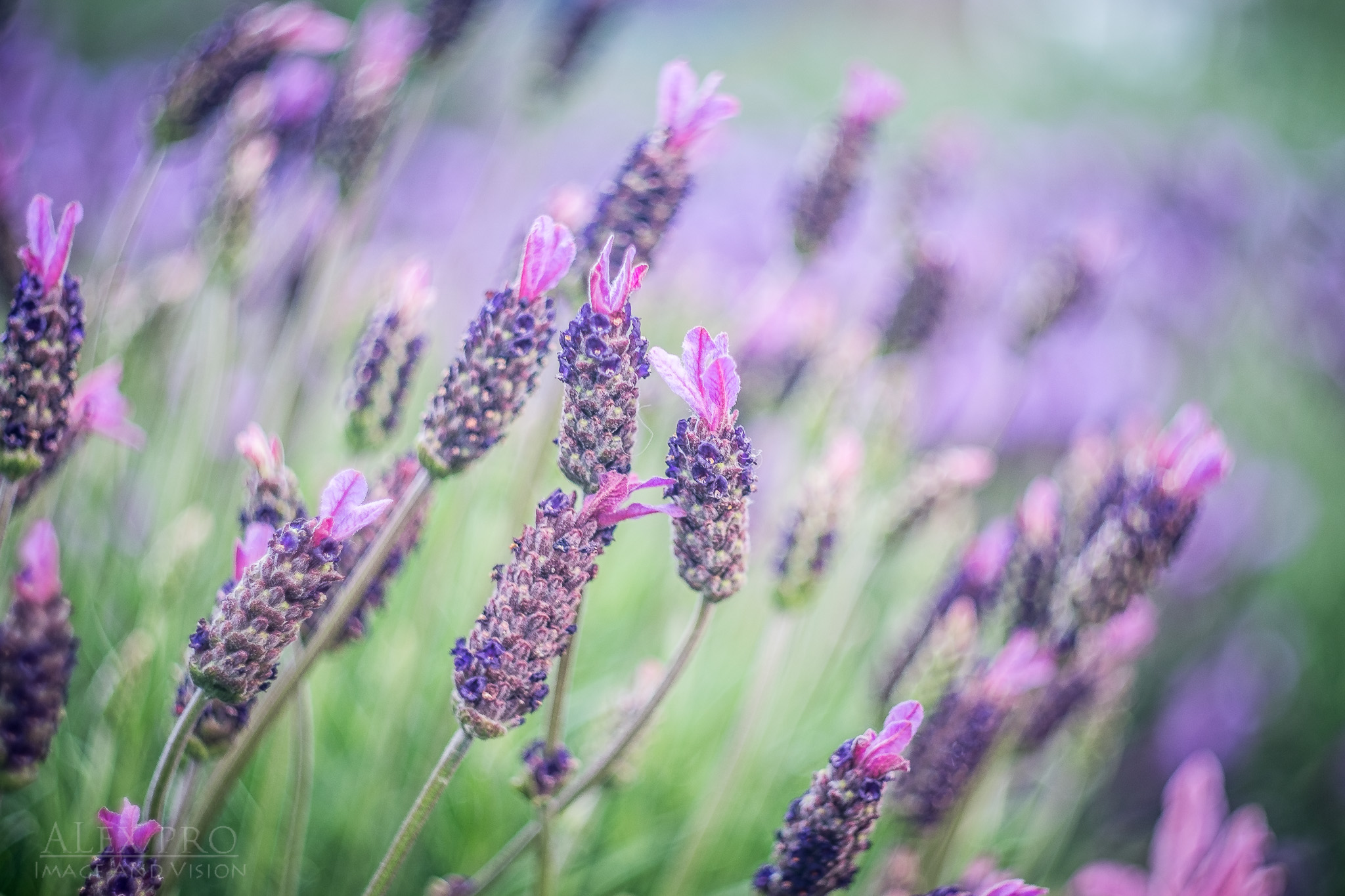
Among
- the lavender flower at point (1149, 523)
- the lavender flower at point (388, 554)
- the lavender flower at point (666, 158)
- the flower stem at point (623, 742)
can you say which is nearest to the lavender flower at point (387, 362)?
the lavender flower at point (388, 554)

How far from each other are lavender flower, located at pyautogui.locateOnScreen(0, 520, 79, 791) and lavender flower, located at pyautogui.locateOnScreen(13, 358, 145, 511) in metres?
0.10

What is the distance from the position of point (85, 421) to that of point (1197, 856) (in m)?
1.55

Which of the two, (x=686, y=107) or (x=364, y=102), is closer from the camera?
(x=686, y=107)

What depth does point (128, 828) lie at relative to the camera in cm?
77

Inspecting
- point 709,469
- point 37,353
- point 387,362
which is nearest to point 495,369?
point 709,469

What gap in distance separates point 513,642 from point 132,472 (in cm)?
173

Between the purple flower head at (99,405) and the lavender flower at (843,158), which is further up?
the lavender flower at (843,158)

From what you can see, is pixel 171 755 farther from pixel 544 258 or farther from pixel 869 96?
pixel 869 96

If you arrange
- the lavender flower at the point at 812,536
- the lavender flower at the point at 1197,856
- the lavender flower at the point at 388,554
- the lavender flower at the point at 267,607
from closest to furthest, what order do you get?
the lavender flower at the point at 267,607, the lavender flower at the point at 388,554, the lavender flower at the point at 1197,856, the lavender flower at the point at 812,536

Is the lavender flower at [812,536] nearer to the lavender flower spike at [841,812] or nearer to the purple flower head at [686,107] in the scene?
Answer: the lavender flower spike at [841,812]

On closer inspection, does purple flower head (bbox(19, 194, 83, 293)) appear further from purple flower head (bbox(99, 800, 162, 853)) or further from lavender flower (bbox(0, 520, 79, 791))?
purple flower head (bbox(99, 800, 162, 853))

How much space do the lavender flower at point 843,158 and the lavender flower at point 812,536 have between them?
0.52 metres

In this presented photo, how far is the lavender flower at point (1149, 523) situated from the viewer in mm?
1121

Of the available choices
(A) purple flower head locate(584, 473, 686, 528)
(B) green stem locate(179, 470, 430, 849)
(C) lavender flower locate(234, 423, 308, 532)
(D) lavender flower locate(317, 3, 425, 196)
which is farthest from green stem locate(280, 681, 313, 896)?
(D) lavender flower locate(317, 3, 425, 196)
